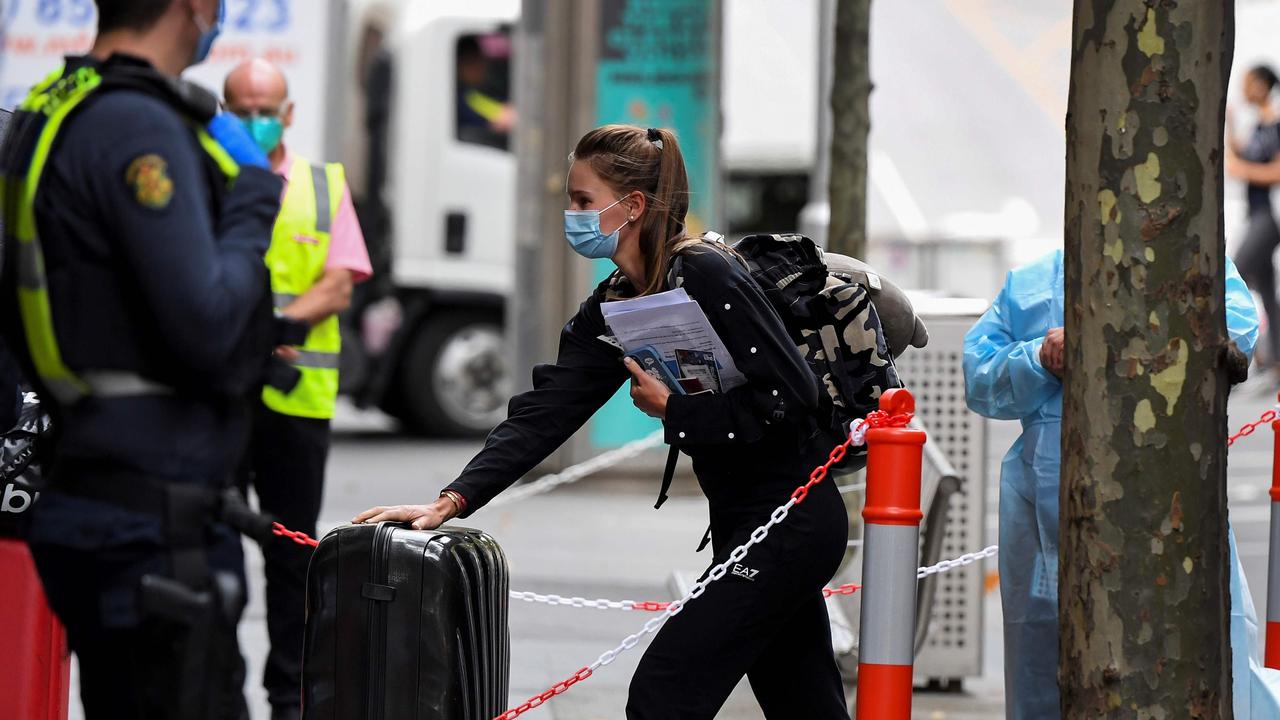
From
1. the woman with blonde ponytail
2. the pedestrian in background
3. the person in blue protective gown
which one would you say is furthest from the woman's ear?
the pedestrian in background

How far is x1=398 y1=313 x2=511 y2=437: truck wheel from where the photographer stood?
13414 millimetres

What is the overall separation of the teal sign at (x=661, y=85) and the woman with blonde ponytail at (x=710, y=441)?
6.82 m

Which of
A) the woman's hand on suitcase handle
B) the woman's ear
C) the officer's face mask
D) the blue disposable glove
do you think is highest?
the blue disposable glove

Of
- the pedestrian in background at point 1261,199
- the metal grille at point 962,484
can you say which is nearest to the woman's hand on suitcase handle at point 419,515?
the metal grille at point 962,484

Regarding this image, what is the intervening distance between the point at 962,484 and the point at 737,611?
251 centimetres

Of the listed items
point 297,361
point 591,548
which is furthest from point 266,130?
point 591,548

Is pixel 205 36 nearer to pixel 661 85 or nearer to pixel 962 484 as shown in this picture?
pixel 962 484

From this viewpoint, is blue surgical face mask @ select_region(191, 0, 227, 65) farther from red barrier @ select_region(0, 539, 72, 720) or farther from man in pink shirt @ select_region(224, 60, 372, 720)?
man in pink shirt @ select_region(224, 60, 372, 720)

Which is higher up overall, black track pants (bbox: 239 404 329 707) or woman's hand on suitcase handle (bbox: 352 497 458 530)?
woman's hand on suitcase handle (bbox: 352 497 458 530)

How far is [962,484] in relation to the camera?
6.03 m

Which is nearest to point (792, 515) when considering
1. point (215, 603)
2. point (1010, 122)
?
point (215, 603)

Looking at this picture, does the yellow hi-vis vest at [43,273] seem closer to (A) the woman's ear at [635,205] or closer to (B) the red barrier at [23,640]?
(A) the woman's ear at [635,205]

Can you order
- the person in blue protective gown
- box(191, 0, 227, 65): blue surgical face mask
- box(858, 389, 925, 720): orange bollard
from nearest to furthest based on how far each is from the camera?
box(191, 0, 227, 65): blue surgical face mask < box(858, 389, 925, 720): orange bollard < the person in blue protective gown

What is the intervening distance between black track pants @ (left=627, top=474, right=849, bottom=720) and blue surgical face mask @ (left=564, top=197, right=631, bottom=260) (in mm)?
586
